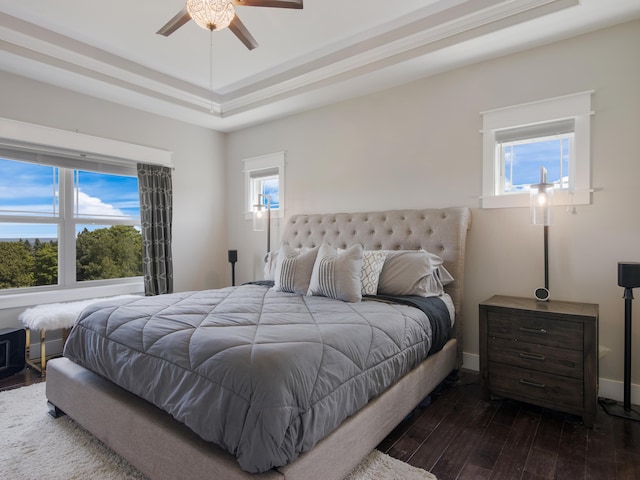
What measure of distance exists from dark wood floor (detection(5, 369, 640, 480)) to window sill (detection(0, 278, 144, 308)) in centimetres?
343

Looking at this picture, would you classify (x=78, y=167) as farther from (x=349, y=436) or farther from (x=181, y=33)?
(x=349, y=436)

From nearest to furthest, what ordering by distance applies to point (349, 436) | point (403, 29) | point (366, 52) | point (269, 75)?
1. point (349, 436)
2. point (403, 29)
3. point (366, 52)
4. point (269, 75)

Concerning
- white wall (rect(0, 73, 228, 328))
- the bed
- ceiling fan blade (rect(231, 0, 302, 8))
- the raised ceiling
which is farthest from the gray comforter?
white wall (rect(0, 73, 228, 328))

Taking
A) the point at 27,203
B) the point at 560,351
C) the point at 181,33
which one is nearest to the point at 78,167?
the point at 27,203

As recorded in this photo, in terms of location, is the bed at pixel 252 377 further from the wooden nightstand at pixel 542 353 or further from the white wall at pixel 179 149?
the white wall at pixel 179 149

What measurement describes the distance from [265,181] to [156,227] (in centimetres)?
154

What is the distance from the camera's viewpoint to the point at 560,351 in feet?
7.31

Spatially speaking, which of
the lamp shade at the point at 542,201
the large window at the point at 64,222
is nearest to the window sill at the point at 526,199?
the lamp shade at the point at 542,201

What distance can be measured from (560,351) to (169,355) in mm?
2277

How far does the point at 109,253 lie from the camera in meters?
4.16

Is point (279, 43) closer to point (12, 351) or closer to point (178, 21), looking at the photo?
point (178, 21)

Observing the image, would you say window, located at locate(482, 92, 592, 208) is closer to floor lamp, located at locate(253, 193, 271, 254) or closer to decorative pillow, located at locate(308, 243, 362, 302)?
decorative pillow, located at locate(308, 243, 362, 302)

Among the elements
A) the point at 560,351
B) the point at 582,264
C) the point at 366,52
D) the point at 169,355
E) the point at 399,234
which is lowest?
the point at 560,351

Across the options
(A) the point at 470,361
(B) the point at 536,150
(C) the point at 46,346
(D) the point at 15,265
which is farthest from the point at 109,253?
(B) the point at 536,150
